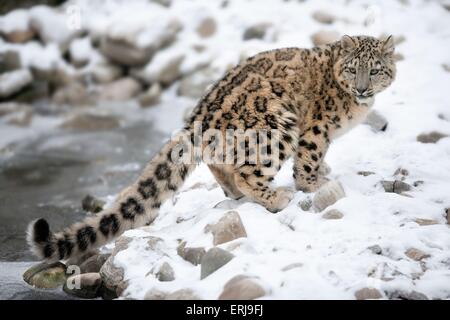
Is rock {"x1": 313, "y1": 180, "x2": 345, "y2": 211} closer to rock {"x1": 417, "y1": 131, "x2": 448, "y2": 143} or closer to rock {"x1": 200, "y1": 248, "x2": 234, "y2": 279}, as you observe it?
rock {"x1": 200, "y1": 248, "x2": 234, "y2": 279}

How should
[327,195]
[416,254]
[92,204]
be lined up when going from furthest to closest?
1. [92,204]
2. [327,195]
3. [416,254]

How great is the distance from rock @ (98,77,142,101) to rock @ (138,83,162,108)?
0.38 m

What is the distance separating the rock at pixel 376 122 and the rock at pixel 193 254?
2.85m

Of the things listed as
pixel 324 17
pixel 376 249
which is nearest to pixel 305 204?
pixel 376 249

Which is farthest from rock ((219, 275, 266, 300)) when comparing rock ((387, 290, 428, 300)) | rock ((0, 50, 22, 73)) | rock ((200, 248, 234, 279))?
rock ((0, 50, 22, 73))

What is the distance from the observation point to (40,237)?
14.3ft

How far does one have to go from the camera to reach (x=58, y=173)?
8164 mm

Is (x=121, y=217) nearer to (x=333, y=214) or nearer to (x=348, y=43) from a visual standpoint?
(x=333, y=214)

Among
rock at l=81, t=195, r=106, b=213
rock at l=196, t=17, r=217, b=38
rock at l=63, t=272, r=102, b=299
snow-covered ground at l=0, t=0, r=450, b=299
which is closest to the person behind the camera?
snow-covered ground at l=0, t=0, r=450, b=299

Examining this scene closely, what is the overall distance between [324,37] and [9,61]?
591cm

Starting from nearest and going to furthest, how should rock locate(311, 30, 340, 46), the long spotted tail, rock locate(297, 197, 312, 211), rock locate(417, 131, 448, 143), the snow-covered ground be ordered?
1. the snow-covered ground
2. the long spotted tail
3. rock locate(297, 197, 312, 211)
4. rock locate(417, 131, 448, 143)
5. rock locate(311, 30, 340, 46)

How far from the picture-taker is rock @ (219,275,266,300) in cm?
382

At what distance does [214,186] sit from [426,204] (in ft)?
6.97
